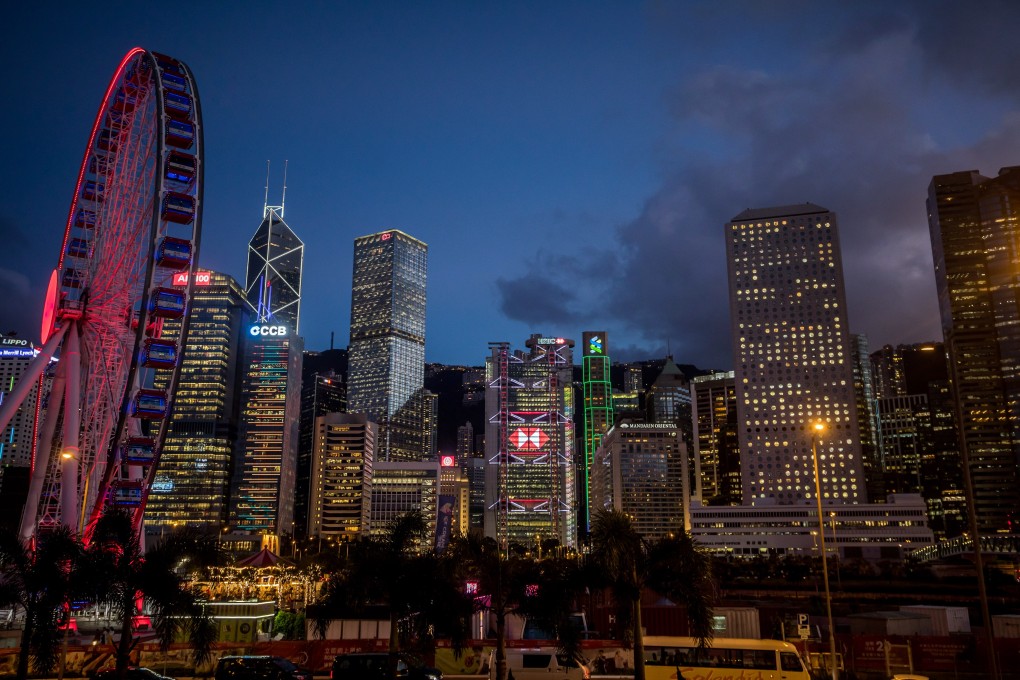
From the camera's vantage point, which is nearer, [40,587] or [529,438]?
[40,587]

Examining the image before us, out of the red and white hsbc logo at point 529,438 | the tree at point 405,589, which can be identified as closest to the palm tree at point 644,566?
the tree at point 405,589

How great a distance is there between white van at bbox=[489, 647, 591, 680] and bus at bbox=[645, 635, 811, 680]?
2.69 m

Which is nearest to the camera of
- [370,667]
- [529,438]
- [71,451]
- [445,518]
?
[370,667]

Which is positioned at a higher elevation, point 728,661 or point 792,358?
point 792,358

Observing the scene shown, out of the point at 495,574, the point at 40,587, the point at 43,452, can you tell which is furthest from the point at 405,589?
the point at 43,452

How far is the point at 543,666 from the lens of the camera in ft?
96.5

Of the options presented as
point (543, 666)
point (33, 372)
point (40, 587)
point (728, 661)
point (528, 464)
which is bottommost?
point (543, 666)

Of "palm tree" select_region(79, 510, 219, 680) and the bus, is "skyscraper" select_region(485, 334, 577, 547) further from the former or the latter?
"palm tree" select_region(79, 510, 219, 680)

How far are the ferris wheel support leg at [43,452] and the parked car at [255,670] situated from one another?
2644cm

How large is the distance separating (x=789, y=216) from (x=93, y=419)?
180620 millimetres

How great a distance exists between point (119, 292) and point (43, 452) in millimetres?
11405

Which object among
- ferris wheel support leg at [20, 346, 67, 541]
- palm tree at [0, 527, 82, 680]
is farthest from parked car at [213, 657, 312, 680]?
ferris wheel support leg at [20, 346, 67, 541]

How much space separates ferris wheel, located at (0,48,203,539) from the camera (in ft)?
161

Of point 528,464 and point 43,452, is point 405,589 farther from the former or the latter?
point 528,464
